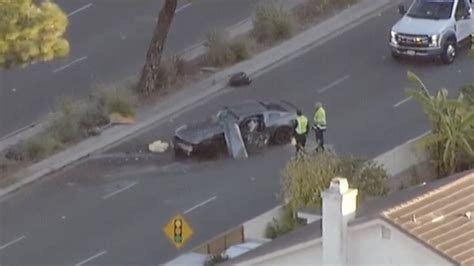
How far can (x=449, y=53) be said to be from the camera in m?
43.7

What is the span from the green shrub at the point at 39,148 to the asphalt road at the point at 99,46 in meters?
1.71

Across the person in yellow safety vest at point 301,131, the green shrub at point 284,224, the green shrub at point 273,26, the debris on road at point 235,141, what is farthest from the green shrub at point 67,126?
the green shrub at point 284,224

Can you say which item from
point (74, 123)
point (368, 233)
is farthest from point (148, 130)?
point (368, 233)

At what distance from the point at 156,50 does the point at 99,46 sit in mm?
3789

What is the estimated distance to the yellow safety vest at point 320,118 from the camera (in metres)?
37.8

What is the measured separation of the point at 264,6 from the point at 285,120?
296 inches

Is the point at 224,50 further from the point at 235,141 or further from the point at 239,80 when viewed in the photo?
the point at 235,141

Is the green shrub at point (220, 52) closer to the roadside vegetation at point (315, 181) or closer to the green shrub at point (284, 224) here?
the roadside vegetation at point (315, 181)

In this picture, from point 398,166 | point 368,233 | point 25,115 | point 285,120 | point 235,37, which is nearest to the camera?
point 368,233

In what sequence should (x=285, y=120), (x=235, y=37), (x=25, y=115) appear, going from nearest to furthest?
(x=285, y=120), (x=25, y=115), (x=235, y=37)

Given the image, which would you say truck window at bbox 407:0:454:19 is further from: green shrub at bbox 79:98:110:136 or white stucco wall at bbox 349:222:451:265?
white stucco wall at bbox 349:222:451:265

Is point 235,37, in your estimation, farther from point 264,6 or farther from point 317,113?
point 317,113

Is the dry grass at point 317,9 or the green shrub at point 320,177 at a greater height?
the dry grass at point 317,9

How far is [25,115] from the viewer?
4166 cm
